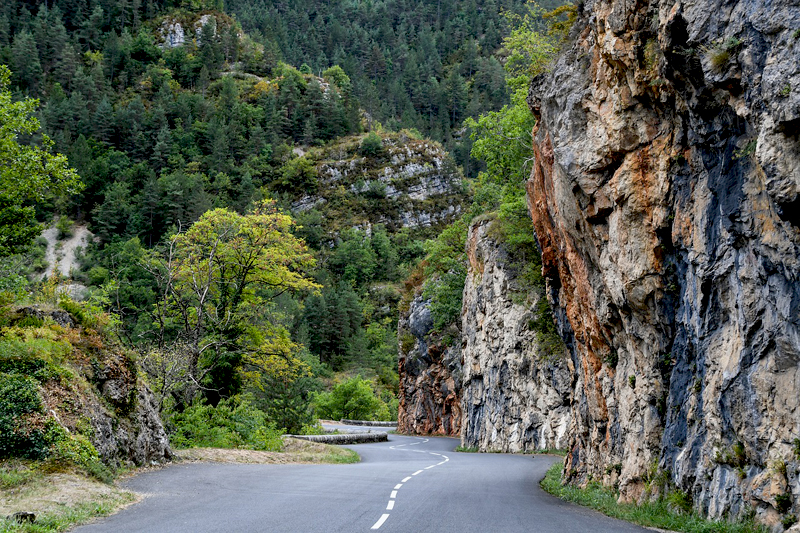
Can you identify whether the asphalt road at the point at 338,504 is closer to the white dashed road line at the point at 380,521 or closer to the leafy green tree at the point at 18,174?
the white dashed road line at the point at 380,521

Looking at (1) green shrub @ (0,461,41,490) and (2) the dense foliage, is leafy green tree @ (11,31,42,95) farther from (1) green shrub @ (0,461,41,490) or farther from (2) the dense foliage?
(1) green shrub @ (0,461,41,490)

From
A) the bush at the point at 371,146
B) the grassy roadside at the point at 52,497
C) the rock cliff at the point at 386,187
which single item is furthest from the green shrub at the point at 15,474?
the bush at the point at 371,146

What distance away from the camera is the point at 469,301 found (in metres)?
39.0

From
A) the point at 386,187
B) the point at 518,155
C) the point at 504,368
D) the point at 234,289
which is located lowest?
the point at 504,368

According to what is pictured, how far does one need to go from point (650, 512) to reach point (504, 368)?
72.7ft

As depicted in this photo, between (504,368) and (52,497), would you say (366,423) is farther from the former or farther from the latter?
(52,497)

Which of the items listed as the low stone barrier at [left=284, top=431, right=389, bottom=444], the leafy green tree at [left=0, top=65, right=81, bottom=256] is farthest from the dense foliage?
the leafy green tree at [left=0, top=65, right=81, bottom=256]

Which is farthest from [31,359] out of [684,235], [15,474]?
[684,235]

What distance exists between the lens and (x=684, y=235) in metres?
10.6

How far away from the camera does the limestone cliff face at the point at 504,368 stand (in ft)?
94.4

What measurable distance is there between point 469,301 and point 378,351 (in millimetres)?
42654

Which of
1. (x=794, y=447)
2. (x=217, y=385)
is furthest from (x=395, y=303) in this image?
(x=794, y=447)

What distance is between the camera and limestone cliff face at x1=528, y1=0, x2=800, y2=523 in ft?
25.9

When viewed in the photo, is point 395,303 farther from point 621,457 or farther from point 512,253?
point 621,457
